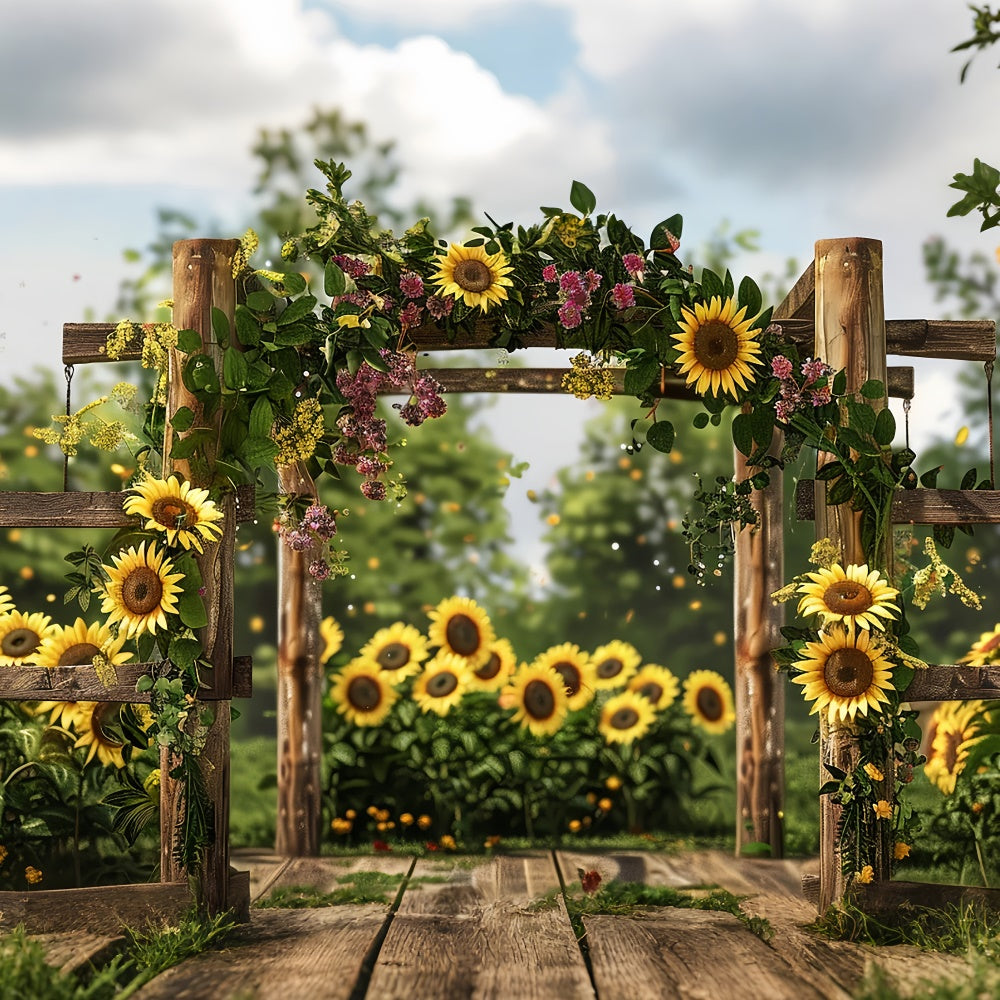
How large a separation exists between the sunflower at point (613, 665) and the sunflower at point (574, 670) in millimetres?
56

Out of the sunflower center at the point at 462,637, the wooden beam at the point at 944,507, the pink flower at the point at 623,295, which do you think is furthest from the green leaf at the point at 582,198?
the sunflower center at the point at 462,637

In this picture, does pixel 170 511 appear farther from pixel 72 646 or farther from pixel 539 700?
pixel 539 700

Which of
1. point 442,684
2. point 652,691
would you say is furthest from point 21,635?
point 652,691

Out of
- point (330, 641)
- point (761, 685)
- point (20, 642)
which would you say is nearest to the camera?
point (20, 642)

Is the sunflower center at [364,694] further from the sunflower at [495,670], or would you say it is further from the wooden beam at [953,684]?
the wooden beam at [953,684]

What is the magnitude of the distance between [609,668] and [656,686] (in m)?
0.27

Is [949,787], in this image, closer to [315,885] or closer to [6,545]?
[315,885]

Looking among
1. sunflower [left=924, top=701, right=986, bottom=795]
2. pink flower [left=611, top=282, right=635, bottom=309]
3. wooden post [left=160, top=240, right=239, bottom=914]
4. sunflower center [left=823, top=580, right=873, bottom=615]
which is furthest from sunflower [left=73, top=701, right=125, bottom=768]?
sunflower [left=924, top=701, right=986, bottom=795]

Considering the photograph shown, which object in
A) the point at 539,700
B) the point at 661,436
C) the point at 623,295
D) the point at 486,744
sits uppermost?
the point at 623,295

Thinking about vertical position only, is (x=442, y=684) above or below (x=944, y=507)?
below

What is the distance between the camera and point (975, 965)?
2.89 m

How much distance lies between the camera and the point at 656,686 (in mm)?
6125

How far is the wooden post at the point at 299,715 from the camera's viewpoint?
17.5 ft

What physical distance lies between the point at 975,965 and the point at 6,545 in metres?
6.36
